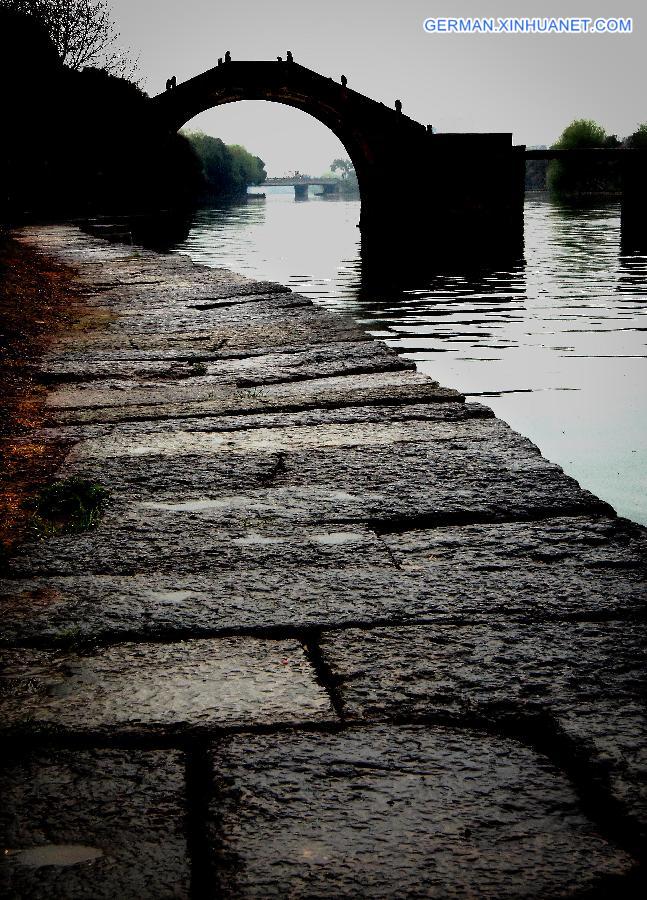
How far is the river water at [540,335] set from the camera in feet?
15.0

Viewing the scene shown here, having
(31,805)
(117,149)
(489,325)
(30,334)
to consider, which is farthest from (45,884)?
(117,149)

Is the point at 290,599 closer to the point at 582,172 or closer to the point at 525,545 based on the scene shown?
the point at 525,545

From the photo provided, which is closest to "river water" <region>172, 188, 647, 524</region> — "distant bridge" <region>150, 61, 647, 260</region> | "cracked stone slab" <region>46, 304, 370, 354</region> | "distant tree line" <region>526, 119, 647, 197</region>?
"cracked stone slab" <region>46, 304, 370, 354</region>

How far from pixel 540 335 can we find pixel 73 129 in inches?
1151

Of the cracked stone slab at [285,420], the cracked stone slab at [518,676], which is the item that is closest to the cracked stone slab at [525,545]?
the cracked stone slab at [518,676]

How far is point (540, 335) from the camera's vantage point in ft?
27.1

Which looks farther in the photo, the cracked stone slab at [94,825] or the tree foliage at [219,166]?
the tree foliage at [219,166]

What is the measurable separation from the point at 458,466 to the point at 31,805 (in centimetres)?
149

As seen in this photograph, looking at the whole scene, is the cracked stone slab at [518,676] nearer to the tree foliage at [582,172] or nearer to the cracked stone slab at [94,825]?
the cracked stone slab at [94,825]

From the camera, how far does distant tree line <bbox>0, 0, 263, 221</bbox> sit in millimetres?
22625

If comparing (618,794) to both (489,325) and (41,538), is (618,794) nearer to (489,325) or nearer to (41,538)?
(41,538)

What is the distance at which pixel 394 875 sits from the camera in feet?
3.27

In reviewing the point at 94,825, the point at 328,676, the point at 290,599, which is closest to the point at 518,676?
the point at 328,676

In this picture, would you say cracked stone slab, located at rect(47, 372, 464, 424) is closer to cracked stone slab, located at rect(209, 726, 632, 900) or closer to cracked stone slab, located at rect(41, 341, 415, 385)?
cracked stone slab, located at rect(41, 341, 415, 385)
